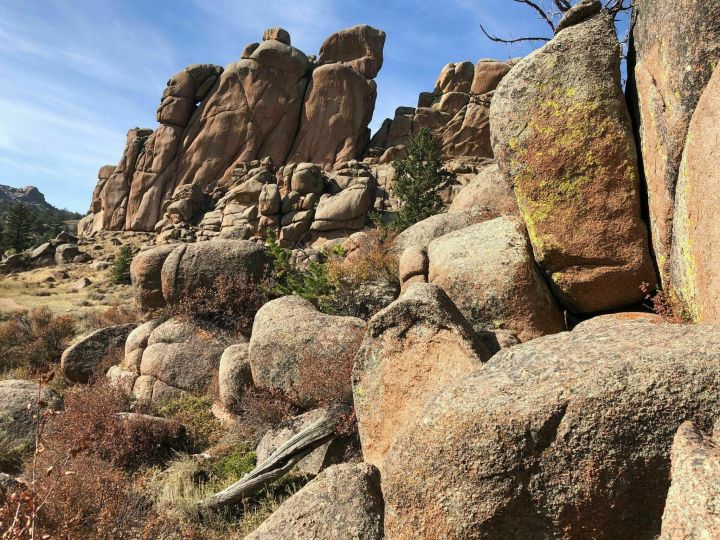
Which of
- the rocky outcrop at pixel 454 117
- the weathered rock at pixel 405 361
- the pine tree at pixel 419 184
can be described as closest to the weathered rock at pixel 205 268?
the weathered rock at pixel 405 361

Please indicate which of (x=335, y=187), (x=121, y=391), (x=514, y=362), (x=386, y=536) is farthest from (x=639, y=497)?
(x=335, y=187)

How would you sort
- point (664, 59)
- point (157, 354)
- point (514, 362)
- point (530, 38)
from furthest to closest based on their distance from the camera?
point (157, 354) < point (530, 38) < point (664, 59) < point (514, 362)

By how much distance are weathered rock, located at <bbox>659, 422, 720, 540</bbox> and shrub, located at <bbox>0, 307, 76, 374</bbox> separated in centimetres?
1674

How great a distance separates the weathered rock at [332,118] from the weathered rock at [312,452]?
44.1 metres

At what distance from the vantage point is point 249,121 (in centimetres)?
5188

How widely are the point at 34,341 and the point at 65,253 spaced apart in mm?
31203

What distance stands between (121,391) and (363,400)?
7357mm

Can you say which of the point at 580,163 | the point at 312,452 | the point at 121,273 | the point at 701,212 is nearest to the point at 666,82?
the point at 580,163

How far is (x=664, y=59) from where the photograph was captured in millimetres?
5742

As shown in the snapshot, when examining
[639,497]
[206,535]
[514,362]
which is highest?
[514,362]

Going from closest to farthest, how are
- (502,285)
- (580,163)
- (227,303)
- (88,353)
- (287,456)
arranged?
1. (580,163)
2. (287,456)
3. (502,285)
4. (227,303)
5. (88,353)

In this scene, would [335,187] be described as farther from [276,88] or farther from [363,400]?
[363,400]

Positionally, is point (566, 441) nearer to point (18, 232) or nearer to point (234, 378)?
point (234, 378)

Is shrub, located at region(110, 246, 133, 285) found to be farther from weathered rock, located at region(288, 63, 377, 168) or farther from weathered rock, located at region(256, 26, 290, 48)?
weathered rock, located at region(256, 26, 290, 48)
